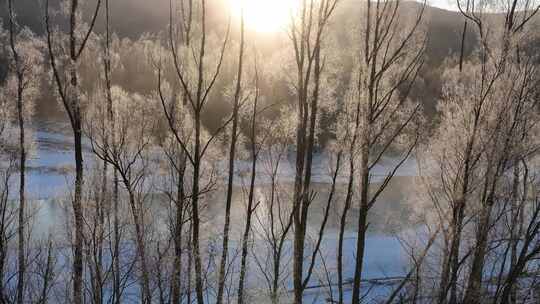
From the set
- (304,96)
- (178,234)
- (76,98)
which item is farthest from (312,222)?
(76,98)

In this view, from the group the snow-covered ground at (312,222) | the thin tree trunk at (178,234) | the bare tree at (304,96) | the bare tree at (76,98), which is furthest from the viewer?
the snow-covered ground at (312,222)

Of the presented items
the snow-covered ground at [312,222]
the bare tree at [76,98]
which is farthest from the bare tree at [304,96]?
the snow-covered ground at [312,222]

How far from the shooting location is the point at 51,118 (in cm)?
3309

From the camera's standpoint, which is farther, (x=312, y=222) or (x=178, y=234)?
(x=312, y=222)

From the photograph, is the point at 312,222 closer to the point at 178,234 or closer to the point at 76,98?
the point at 178,234

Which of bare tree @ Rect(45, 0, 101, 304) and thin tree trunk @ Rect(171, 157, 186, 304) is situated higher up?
bare tree @ Rect(45, 0, 101, 304)

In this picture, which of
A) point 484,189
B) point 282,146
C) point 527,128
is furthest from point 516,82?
point 282,146

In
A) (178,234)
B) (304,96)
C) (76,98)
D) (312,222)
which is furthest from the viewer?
(312,222)

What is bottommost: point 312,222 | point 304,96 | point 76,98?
point 312,222

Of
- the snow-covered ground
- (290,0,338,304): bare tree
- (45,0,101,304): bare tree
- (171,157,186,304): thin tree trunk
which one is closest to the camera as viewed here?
(45,0,101,304): bare tree

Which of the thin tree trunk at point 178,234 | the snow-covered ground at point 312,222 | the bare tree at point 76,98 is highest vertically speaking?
the bare tree at point 76,98

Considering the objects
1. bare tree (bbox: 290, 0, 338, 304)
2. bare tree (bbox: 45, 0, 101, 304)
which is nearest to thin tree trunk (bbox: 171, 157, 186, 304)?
bare tree (bbox: 45, 0, 101, 304)

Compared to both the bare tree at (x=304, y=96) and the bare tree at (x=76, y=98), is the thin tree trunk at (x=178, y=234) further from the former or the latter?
the bare tree at (x=304, y=96)

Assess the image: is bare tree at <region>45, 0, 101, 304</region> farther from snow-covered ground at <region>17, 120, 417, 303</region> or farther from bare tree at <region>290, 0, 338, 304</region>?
snow-covered ground at <region>17, 120, 417, 303</region>
